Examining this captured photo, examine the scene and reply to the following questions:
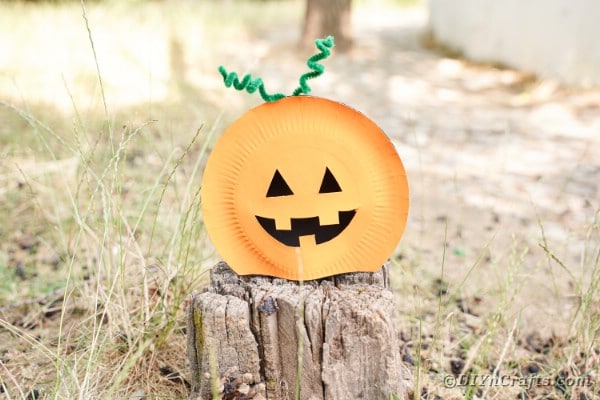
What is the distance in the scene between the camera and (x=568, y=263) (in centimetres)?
269

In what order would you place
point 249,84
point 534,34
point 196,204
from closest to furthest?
point 249,84 → point 196,204 → point 534,34

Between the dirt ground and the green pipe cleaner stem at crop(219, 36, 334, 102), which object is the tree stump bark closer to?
the dirt ground

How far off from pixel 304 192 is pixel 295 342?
38 cm

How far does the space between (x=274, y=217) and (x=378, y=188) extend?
0.28 m

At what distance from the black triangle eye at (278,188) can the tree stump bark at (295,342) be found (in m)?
0.24

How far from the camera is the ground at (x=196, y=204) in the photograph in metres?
1.80

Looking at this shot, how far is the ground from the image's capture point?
5.90 feet

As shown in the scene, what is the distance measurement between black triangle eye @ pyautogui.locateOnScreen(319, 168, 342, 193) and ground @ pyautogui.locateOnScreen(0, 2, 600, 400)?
35 centimetres

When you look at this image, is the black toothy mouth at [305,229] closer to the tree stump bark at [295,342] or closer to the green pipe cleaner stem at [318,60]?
the tree stump bark at [295,342]

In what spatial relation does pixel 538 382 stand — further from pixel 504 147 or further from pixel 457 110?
pixel 457 110

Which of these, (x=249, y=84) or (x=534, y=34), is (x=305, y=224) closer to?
(x=249, y=84)

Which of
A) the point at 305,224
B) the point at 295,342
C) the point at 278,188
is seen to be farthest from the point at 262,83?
the point at 295,342

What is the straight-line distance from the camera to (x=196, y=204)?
187 cm

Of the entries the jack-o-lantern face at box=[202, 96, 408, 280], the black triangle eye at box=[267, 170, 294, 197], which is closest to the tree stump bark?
the jack-o-lantern face at box=[202, 96, 408, 280]
